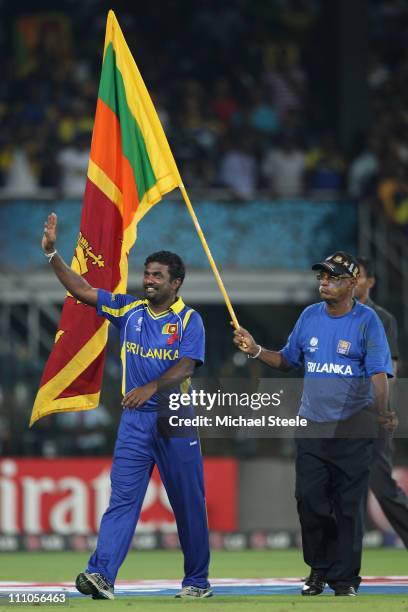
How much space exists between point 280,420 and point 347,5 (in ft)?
43.8

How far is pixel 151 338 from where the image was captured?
10.1m

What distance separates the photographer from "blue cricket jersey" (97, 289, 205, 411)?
10094mm

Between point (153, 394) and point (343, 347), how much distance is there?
4.18 ft

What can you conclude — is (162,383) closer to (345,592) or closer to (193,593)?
(193,593)

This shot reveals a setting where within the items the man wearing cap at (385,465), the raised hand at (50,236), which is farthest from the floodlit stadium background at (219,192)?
the raised hand at (50,236)

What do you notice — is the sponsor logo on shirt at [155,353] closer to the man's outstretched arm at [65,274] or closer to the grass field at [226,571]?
the man's outstretched arm at [65,274]

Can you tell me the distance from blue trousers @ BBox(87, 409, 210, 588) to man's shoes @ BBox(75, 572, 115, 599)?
2.0 inches

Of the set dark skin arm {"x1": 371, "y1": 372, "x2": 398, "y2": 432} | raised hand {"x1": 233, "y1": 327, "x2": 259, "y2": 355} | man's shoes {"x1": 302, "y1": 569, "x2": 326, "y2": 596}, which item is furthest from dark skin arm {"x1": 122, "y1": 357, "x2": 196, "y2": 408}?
man's shoes {"x1": 302, "y1": 569, "x2": 326, "y2": 596}

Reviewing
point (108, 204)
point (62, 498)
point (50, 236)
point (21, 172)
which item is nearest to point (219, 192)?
point (21, 172)

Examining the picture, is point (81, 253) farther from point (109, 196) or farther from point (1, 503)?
point (1, 503)

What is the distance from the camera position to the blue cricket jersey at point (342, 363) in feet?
33.5

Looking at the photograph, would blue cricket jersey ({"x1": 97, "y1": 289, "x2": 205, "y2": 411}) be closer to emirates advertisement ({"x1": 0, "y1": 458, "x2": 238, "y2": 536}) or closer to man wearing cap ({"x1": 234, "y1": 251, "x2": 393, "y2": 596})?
man wearing cap ({"x1": 234, "y1": 251, "x2": 393, "y2": 596})

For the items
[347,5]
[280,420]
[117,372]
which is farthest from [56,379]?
[347,5]

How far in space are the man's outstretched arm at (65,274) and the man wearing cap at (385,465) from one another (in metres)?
2.43
